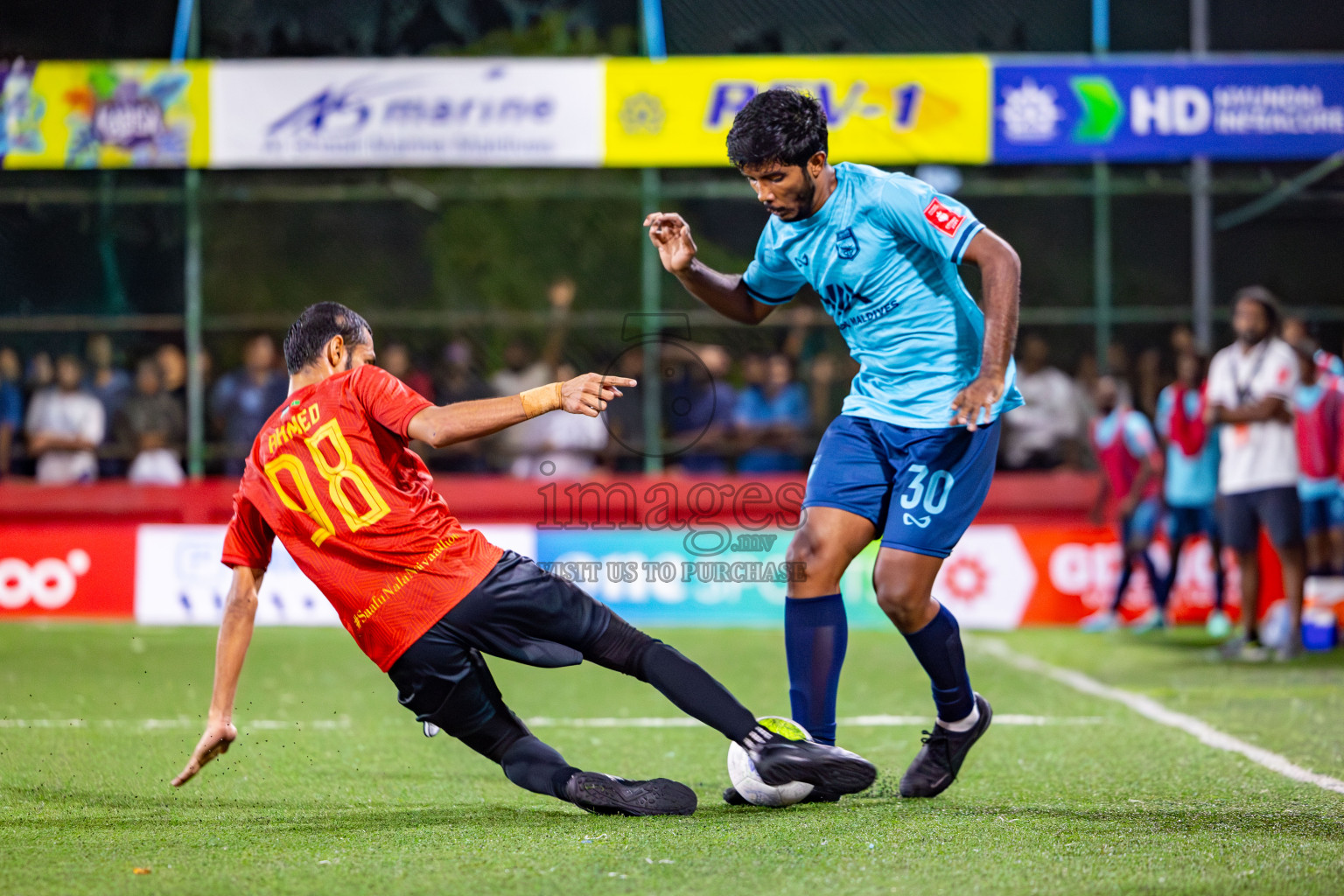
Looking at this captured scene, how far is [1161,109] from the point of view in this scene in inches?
498

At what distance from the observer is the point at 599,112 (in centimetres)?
1264

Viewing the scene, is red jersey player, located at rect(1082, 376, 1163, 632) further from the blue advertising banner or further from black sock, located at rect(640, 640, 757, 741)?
black sock, located at rect(640, 640, 757, 741)

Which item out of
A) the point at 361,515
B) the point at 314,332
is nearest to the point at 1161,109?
the point at 314,332

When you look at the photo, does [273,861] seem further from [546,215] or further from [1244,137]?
[546,215]

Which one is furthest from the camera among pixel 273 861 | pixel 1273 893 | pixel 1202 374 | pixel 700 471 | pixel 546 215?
pixel 546 215

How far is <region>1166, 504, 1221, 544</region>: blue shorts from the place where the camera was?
10.2 metres

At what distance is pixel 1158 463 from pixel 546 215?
10426 mm

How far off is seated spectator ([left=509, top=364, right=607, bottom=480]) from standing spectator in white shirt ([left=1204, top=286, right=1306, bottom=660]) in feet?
17.5

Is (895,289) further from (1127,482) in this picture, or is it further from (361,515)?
A: (1127,482)

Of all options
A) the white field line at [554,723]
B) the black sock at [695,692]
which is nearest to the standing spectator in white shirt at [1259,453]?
the white field line at [554,723]

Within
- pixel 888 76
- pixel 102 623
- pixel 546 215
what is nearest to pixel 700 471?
pixel 888 76

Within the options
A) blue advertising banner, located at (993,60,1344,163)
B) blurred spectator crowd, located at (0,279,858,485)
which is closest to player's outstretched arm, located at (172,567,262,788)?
blurred spectator crowd, located at (0,279,858,485)

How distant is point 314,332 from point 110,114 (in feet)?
31.8

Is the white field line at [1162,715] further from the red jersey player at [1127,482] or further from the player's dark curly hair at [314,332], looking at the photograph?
the player's dark curly hair at [314,332]
